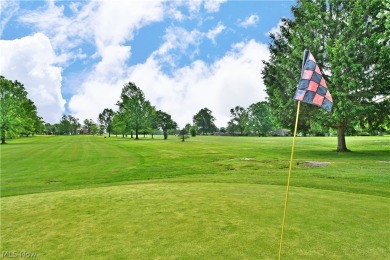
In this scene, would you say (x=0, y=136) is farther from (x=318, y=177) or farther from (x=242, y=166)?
(x=318, y=177)

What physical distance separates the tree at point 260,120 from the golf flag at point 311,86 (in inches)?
5541

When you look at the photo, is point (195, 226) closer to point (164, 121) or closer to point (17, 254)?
point (17, 254)

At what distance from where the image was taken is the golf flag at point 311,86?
696 cm

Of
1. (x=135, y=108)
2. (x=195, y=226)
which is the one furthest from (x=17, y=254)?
(x=135, y=108)

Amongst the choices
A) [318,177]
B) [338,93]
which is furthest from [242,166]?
[338,93]

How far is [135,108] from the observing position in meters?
98.2

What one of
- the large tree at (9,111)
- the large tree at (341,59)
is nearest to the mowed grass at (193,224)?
the large tree at (341,59)

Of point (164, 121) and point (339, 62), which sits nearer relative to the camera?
point (339, 62)

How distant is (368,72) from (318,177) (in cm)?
1985

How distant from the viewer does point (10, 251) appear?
580 centimetres

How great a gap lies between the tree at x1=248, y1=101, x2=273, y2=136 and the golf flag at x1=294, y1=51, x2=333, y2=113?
462 feet

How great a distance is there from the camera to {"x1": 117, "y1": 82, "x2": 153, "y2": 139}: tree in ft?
321

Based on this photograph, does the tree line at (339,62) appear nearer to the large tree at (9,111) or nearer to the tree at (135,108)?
the large tree at (9,111)

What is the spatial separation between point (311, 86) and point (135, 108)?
94.5 m
